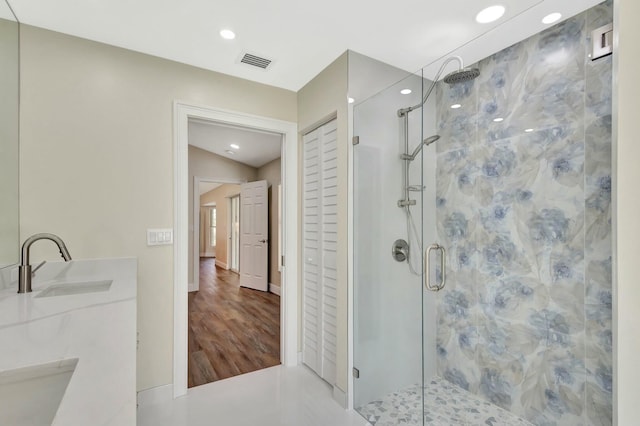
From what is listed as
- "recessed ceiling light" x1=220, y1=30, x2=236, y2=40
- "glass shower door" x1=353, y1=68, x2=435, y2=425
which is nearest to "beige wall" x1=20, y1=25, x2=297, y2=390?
"recessed ceiling light" x1=220, y1=30, x2=236, y2=40

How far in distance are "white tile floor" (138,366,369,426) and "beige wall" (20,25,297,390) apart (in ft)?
0.76

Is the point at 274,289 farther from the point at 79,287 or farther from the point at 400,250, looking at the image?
the point at 79,287

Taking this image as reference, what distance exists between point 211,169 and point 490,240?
4.90 m

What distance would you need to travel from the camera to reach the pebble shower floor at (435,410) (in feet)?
6.41

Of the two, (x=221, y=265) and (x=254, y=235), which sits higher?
(x=254, y=235)

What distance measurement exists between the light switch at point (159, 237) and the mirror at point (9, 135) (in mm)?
659

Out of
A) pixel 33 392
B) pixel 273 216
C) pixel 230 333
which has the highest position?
pixel 273 216

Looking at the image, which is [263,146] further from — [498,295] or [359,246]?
[498,295]

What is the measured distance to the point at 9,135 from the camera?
1604 mm

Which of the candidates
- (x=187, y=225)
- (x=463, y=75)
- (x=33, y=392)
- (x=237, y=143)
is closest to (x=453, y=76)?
(x=463, y=75)

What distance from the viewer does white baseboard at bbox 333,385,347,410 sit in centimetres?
206

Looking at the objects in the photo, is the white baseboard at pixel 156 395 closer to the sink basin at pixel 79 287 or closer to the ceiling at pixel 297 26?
the sink basin at pixel 79 287

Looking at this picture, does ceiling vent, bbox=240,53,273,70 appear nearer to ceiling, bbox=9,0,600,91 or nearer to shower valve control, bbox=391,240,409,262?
ceiling, bbox=9,0,600,91

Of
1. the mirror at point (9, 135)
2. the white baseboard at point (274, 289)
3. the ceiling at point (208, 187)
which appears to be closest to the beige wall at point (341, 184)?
the mirror at point (9, 135)
